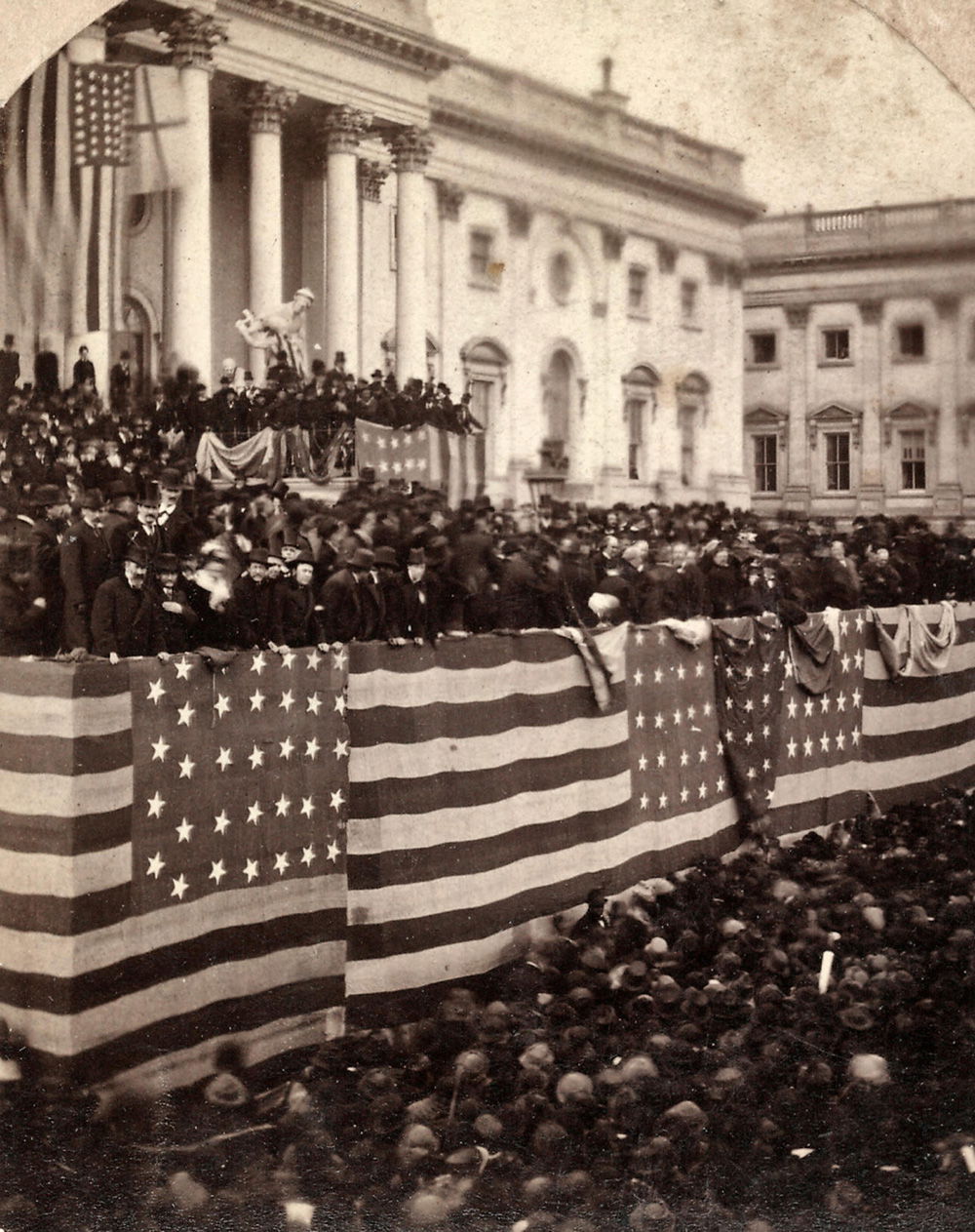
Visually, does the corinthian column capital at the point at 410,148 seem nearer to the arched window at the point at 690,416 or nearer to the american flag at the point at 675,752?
the arched window at the point at 690,416

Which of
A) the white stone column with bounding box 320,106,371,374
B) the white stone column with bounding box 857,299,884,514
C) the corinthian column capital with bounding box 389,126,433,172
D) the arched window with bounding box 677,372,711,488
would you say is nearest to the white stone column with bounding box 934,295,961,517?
the white stone column with bounding box 857,299,884,514

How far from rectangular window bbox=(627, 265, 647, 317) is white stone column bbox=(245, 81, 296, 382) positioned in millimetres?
2126

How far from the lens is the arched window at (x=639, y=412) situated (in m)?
9.97

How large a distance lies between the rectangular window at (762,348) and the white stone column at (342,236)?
8.00 feet

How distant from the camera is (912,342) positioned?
9859mm

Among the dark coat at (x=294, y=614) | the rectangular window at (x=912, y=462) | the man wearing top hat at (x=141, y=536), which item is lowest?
the dark coat at (x=294, y=614)

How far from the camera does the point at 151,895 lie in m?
7.47

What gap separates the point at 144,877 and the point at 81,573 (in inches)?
78.3

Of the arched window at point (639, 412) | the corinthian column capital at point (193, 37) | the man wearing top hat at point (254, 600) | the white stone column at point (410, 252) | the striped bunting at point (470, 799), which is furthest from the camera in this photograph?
the arched window at point (639, 412)

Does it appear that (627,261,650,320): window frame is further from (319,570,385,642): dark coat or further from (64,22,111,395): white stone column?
(64,22,111,395): white stone column

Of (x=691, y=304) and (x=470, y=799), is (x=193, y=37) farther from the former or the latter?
(x=470, y=799)

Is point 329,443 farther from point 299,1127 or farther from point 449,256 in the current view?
point 299,1127

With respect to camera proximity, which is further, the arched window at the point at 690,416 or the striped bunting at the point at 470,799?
the arched window at the point at 690,416

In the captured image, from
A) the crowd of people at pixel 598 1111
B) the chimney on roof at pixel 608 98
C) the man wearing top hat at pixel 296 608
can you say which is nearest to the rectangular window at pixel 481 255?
the chimney on roof at pixel 608 98
